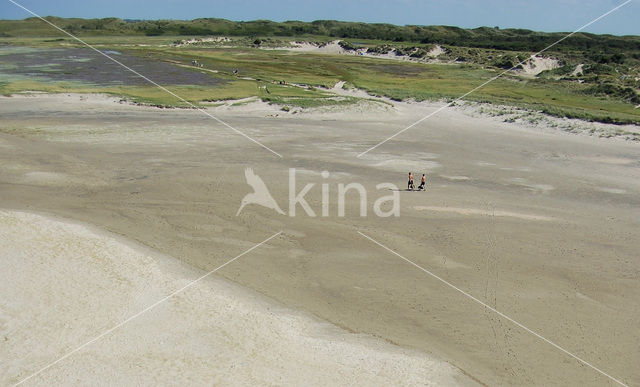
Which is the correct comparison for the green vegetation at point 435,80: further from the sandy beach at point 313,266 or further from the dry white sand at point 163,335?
the dry white sand at point 163,335

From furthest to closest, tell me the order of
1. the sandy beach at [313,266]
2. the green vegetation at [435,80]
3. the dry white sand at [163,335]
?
the green vegetation at [435,80] < the sandy beach at [313,266] < the dry white sand at [163,335]

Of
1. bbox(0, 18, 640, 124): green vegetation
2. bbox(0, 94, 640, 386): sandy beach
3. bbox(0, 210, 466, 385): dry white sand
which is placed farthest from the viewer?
bbox(0, 18, 640, 124): green vegetation

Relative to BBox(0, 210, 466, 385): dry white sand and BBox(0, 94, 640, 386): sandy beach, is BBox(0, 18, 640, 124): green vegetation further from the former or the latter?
BBox(0, 210, 466, 385): dry white sand

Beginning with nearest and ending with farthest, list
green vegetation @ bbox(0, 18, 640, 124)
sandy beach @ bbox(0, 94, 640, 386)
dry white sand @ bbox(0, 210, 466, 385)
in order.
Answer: dry white sand @ bbox(0, 210, 466, 385) < sandy beach @ bbox(0, 94, 640, 386) < green vegetation @ bbox(0, 18, 640, 124)

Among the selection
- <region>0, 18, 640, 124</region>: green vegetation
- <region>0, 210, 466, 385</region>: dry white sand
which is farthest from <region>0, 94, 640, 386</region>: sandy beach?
<region>0, 18, 640, 124</region>: green vegetation

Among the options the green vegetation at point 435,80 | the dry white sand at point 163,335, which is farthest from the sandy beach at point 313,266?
the green vegetation at point 435,80
